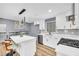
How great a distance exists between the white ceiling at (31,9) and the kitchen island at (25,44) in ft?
0.82

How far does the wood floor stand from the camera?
3.51ft

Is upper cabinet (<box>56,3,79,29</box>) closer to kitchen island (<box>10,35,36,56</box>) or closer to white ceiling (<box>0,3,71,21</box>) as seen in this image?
white ceiling (<box>0,3,71,21</box>)

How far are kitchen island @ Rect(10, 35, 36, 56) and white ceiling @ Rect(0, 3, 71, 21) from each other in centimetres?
25

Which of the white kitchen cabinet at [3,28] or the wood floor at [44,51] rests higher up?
the white kitchen cabinet at [3,28]

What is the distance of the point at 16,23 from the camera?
103 centimetres

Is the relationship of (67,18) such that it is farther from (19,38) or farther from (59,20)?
(19,38)

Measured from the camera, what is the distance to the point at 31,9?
3.36 feet

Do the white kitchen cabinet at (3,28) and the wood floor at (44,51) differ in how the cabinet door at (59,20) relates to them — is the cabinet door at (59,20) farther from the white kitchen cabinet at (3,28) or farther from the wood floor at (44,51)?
the white kitchen cabinet at (3,28)

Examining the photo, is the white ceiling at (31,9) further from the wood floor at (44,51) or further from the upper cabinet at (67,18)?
the wood floor at (44,51)

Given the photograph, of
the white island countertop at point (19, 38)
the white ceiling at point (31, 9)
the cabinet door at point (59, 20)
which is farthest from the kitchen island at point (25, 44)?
the cabinet door at point (59, 20)

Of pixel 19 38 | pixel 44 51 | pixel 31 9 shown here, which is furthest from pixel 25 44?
pixel 31 9

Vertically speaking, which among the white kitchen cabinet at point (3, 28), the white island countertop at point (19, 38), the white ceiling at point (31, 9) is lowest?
the white island countertop at point (19, 38)

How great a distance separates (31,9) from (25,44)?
46cm

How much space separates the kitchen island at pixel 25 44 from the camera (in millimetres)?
1035
